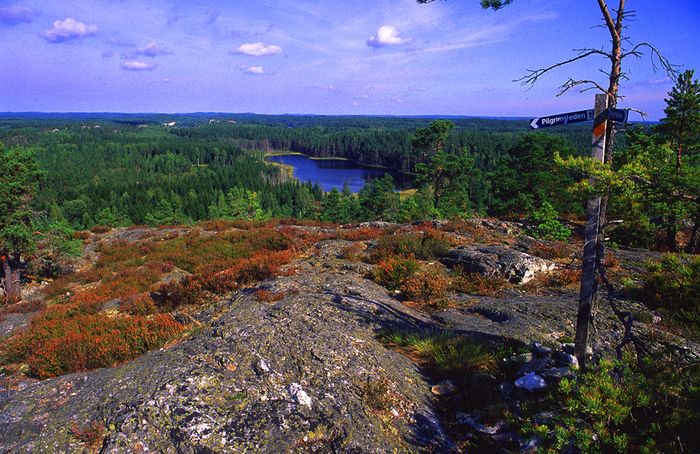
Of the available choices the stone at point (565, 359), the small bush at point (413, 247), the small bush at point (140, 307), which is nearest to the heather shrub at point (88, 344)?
the small bush at point (140, 307)

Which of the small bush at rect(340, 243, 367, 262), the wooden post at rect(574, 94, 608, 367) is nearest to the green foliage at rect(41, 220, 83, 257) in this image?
the small bush at rect(340, 243, 367, 262)

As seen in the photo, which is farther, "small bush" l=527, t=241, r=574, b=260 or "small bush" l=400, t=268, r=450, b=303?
"small bush" l=527, t=241, r=574, b=260

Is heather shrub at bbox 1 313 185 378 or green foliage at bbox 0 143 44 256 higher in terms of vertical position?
green foliage at bbox 0 143 44 256

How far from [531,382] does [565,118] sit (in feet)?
11.3

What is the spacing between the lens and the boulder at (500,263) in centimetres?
1066

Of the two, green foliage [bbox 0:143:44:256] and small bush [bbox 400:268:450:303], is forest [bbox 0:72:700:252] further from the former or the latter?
small bush [bbox 400:268:450:303]

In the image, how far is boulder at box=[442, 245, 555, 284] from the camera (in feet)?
35.0

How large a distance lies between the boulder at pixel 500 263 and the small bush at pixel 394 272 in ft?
5.97

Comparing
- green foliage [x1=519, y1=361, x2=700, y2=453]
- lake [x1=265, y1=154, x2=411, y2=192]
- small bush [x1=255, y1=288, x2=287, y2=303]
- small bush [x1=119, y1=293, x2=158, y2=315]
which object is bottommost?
lake [x1=265, y1=154, x2=411, y2=192]

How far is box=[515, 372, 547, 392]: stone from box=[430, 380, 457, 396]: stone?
94 cm

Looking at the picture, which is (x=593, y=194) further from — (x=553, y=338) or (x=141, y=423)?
(x=141, y=423)

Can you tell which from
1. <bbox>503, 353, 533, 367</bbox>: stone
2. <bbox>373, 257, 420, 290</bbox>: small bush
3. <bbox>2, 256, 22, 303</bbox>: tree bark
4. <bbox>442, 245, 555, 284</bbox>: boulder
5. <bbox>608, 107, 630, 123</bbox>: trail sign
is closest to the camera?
<bbox>608, 107, 630, 123</bbox>: trail sign

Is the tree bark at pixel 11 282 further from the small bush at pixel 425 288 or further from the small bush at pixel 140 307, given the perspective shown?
the small bush at pixel 425 288

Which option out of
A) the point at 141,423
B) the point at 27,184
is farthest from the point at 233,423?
the point at 27,184
